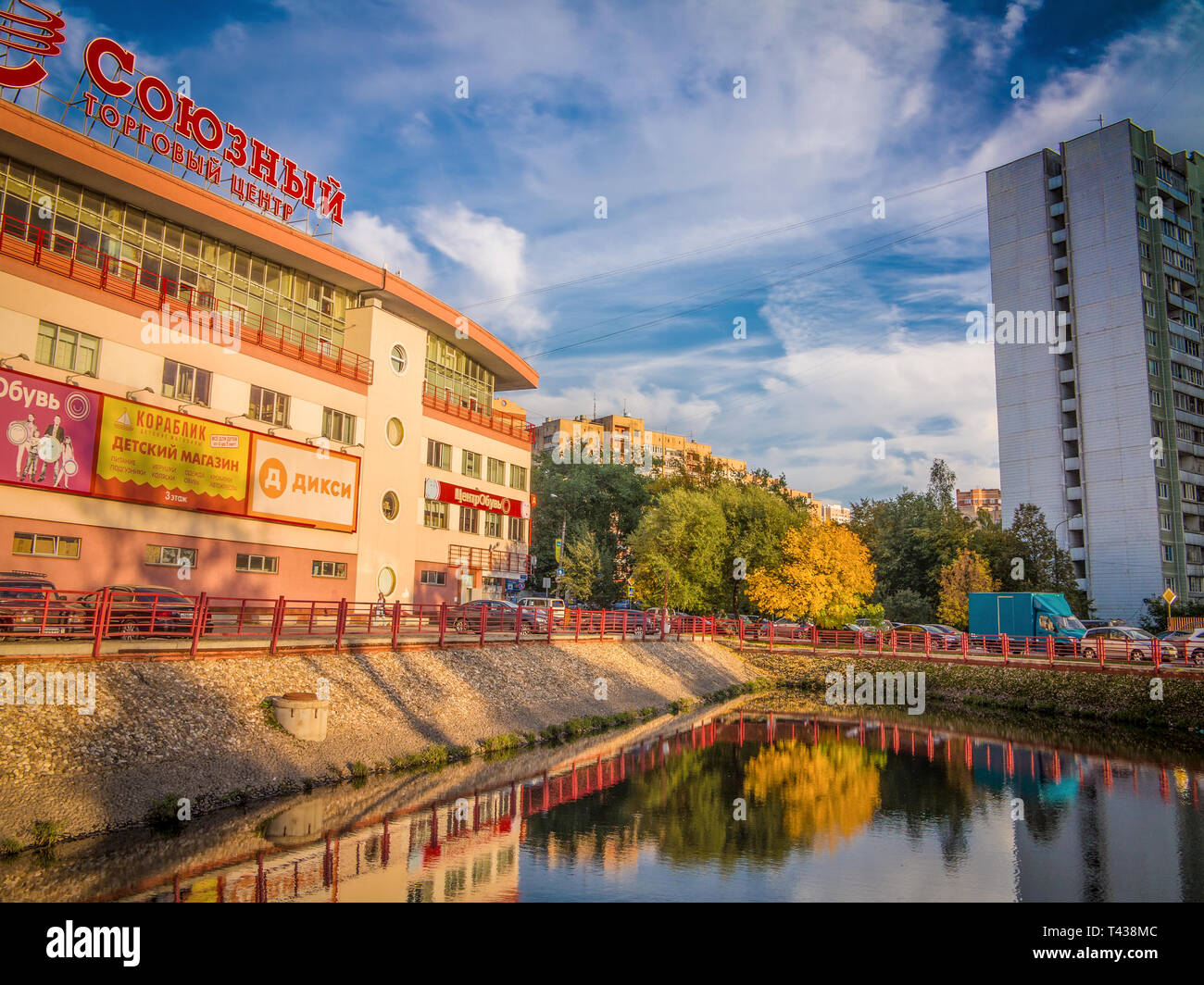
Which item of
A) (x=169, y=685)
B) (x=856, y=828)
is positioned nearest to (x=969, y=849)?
(x=856, y=828)

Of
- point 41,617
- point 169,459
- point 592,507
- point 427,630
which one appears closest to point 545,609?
point 427,630

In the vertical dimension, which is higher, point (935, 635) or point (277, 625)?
point (277, 625)

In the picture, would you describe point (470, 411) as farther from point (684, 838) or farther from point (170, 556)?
point (684, 838)

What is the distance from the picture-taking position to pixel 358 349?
39.2 meters

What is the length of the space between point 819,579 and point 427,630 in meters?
25.8

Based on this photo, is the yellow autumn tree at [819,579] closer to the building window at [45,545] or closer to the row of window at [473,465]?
the row of window at [473,465]

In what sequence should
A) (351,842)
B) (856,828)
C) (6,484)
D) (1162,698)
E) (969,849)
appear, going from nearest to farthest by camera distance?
(351,842), (969,849), (856,828), (6,484), (1162,698)

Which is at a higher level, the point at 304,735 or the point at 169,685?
the point at 169,685

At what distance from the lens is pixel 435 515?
43.4m

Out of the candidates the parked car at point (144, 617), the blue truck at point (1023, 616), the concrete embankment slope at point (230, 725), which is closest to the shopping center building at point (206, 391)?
the parked car at point (144, 617)

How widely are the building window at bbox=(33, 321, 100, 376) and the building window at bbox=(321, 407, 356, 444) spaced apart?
1002cm

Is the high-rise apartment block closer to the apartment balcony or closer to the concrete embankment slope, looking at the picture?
the apartment balcony

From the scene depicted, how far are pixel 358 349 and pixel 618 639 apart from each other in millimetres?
18247
